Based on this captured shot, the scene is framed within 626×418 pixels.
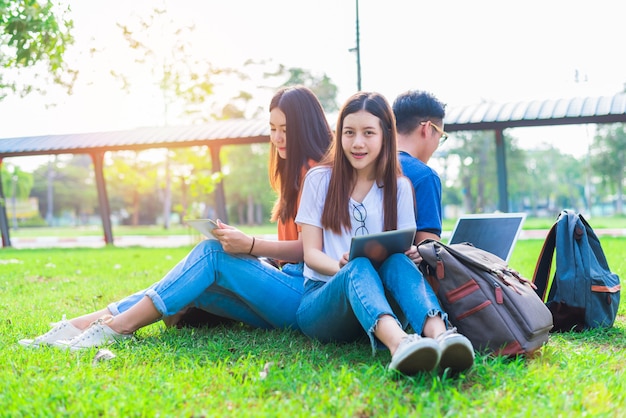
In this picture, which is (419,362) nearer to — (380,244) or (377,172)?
(380,244)

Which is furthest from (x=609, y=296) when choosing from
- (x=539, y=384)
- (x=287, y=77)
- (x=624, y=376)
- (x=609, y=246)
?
(x=287, y=77)

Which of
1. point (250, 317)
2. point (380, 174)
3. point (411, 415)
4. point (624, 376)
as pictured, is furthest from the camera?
point (250, 317)

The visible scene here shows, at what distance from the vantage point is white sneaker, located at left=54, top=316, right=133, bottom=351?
276 centimetres

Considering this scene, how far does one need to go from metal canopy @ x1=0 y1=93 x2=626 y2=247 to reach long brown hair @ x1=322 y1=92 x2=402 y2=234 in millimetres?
8005

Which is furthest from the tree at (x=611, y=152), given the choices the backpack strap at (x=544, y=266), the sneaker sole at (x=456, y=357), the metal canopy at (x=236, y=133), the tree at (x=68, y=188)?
the sneaker sole at (x=456, y=357)

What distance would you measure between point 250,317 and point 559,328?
4.99ft

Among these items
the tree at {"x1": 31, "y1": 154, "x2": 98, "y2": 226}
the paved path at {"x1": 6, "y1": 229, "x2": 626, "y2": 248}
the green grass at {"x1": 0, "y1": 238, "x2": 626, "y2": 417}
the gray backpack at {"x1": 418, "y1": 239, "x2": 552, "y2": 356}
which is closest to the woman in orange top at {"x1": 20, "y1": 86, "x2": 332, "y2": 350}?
the green grass at {"x1": 0, "y1": 238, "x2": 626, "y2": 417}

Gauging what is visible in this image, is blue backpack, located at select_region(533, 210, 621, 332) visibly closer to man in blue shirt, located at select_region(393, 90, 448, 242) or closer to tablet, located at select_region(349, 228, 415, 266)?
man in blue shirt, located at select_region(393, 90, 448, 242)

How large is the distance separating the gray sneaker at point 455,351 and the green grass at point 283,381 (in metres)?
0.06

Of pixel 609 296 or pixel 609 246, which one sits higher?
pixel 609 296

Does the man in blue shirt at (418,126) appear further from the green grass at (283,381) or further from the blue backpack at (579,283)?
the green grass at (283,381)

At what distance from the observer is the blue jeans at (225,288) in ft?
9.11

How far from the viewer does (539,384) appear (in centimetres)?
213

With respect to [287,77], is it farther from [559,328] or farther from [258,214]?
[559,328]
